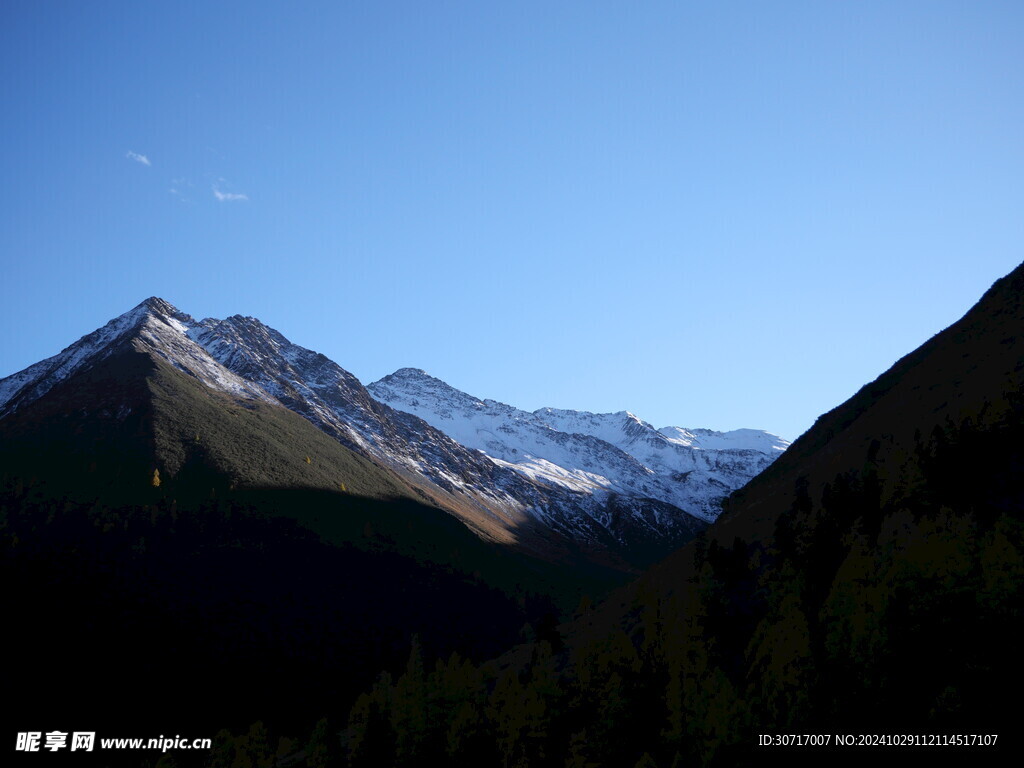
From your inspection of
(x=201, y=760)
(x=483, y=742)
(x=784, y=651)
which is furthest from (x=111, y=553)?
(x=784, y=651)

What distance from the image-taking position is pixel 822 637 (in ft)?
191

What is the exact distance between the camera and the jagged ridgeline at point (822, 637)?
4922 cm

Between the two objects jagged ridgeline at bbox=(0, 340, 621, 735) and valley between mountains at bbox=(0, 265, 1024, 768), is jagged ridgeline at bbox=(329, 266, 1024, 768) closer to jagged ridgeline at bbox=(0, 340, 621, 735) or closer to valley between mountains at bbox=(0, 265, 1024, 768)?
valley between mountains at bbox=(0, 265, 1024, 768)

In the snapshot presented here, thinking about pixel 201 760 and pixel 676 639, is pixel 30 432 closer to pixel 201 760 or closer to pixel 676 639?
pixel 201 760

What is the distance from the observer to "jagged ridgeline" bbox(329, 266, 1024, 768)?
4922cm

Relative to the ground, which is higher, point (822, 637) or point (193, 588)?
point (193, 588)

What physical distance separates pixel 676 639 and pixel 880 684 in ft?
87.3
